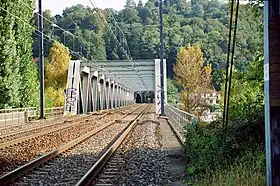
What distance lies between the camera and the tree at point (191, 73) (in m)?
38.7

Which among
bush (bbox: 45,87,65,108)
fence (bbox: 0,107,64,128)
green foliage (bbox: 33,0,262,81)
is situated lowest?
fence (bbox: 0,107,64,128)

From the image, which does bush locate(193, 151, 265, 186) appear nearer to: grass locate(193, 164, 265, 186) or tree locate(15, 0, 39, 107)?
grass locate(193, 164, 265, 186)

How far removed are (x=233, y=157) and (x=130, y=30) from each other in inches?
1721

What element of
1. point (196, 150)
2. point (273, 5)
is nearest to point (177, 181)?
point (196, 150)

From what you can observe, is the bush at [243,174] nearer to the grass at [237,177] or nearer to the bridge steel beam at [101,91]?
the grass at [237,177]

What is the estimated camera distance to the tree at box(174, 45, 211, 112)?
38688 millimetres

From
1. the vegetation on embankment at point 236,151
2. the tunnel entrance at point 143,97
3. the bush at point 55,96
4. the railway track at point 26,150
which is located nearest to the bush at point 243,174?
the vegetation on embankment at point 236,151

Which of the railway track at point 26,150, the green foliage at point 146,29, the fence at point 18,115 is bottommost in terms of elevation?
the railway track at point 26,150

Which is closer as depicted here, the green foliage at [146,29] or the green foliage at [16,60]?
the green foliage at [146,29]

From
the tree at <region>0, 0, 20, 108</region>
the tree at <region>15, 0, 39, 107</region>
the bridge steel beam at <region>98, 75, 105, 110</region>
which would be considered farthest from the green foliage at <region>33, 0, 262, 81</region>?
the bridge steel beam at <region>98, 75, 105, 110</region>

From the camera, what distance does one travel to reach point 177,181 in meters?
9.49

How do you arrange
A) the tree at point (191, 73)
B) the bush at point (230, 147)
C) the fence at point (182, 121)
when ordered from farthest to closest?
the tree at point (191, 73) < the fence at point (182, 121) < the bush at point (230, 147)

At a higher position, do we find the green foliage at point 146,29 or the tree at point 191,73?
the green foliage at point 146,29

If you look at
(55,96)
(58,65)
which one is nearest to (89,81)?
(58,65)
